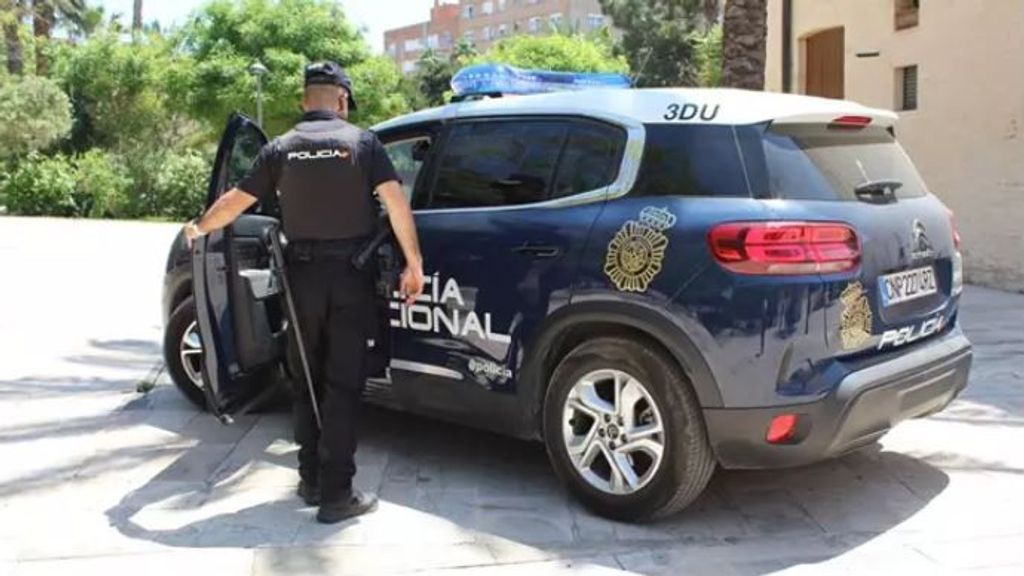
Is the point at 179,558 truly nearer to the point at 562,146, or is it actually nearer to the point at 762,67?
the point at 562,146

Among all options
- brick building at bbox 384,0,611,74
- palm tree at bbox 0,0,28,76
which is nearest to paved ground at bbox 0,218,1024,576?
palm tree at bbox 0,0,28,76

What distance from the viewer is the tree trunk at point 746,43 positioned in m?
8.84

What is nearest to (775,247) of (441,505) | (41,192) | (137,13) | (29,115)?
(441,505)

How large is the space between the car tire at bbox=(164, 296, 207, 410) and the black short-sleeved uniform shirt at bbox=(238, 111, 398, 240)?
75.4 inches

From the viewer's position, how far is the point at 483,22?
332ft

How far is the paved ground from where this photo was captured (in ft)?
13.1

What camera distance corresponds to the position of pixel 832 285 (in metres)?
3.90

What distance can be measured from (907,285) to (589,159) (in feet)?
4.68

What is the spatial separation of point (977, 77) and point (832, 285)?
947 cm

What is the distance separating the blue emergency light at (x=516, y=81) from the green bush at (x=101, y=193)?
2582cm

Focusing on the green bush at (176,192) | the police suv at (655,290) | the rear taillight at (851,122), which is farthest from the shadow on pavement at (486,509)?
the green bush at (176,192)

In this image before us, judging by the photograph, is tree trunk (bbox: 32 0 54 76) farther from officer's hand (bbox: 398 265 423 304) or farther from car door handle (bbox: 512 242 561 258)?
car door handle (bbox: 512 242 561 258)

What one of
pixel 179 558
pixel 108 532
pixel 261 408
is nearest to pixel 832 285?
pixel 179 558

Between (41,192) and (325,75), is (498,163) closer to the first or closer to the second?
(325,75)
